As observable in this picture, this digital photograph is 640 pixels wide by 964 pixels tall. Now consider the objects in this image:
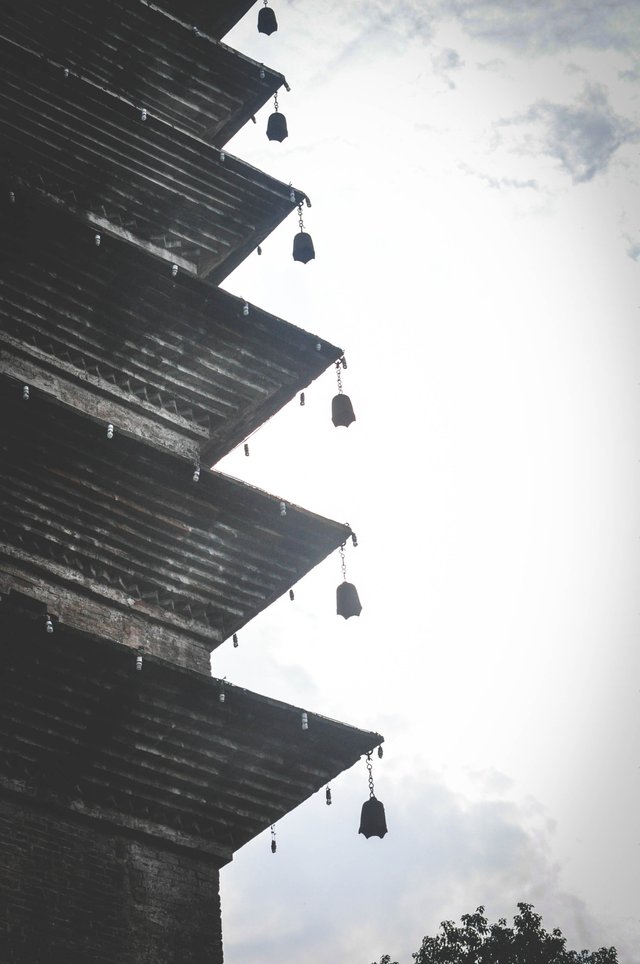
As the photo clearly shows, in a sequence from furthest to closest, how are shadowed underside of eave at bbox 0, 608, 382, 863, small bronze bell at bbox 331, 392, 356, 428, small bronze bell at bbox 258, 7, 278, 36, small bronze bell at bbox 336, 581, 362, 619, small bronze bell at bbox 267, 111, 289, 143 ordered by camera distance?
1. small bronze bell at bbox 258, 7, 278, 36
2. small bronze bell at bbox 267, 111, 289, 143
3. small bronze bell at bbox 331, 392, 356, 428
4. small bronze bell at bbox 336, 581, 362, 619
5. shadowed underside of eave at bbox 0, 608, 382, 863

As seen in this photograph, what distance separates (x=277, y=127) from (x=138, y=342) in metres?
4.68

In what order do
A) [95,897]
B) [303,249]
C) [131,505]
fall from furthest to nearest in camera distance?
[303,249] → [131,505] → [95,897]

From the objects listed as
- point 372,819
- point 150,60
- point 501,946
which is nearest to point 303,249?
point 150,60

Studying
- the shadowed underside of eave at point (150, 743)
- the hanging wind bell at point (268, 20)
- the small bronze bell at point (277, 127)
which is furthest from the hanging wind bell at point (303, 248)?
the shadowed underside of eave at point (150, 743)

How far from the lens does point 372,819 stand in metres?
13.3

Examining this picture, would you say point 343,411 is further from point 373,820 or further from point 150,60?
point 150,60

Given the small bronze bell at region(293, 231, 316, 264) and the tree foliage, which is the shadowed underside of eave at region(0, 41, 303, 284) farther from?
the tree foliage

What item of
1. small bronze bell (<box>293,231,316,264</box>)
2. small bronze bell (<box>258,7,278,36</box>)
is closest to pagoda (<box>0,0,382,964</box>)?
small bronze bell (<box>293,231,316,264</box>)

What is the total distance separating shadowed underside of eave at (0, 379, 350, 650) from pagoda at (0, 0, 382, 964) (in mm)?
21

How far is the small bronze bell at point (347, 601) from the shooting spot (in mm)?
14203

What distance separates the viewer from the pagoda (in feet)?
35.6

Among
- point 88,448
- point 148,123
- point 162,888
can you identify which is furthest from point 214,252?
point 162,888

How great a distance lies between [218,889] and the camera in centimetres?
1184

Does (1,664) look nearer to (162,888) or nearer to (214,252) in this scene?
(162,888)
